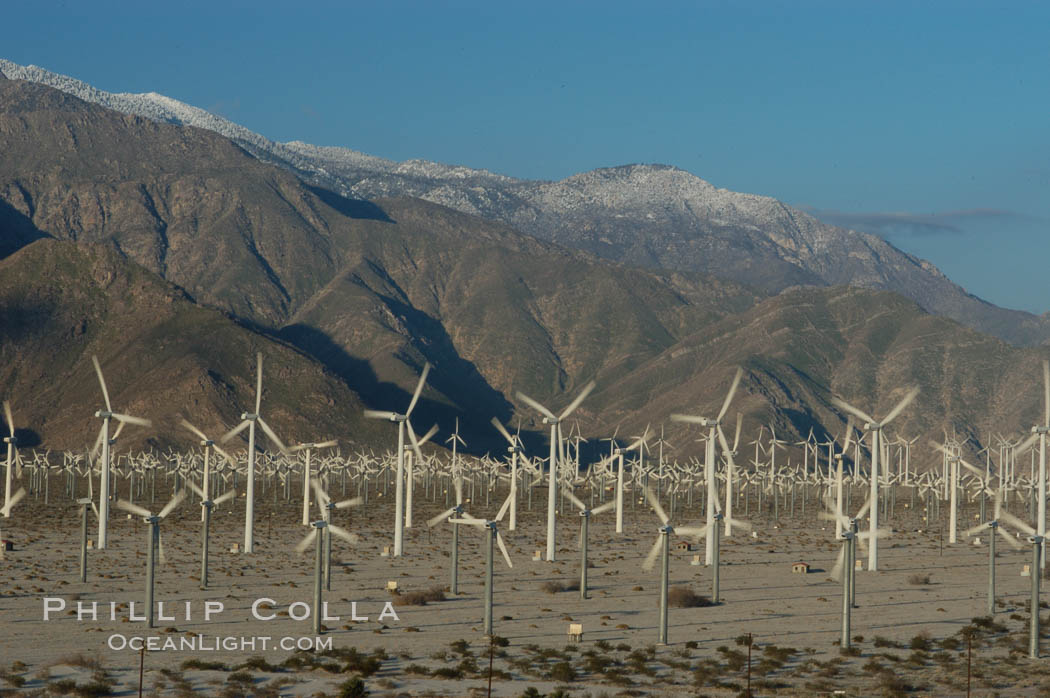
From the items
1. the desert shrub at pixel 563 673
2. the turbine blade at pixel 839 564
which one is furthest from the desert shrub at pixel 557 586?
the desert shrub at pixel 563 673

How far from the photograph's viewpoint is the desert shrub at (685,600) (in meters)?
68.5

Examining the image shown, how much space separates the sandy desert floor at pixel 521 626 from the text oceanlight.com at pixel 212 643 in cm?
25

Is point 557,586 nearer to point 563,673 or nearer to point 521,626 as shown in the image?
point 521,626

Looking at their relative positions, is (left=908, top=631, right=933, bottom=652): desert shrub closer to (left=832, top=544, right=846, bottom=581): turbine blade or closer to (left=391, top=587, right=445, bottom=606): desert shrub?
(left=832, top=544, right=846, bottom=581): turbine blade

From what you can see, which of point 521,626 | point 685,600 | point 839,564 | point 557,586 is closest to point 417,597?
point 521,626

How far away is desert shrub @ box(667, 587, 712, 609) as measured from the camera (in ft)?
225

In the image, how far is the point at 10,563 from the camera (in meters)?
83.8

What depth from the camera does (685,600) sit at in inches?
2704

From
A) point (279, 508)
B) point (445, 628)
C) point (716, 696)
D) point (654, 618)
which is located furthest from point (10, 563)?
point (279, 508)

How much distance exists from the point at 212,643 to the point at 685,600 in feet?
85.2

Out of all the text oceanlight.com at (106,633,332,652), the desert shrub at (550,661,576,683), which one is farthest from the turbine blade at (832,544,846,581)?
the text oceanlight.com at (106,633,332,652)

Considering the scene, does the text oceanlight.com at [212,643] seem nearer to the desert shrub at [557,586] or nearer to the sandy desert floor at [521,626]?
the sandy desert floor at [521,626]

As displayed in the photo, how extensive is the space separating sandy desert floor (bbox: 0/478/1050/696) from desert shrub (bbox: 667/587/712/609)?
42.2 inches

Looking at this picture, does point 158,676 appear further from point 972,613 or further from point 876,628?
point 972,613
